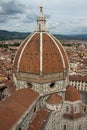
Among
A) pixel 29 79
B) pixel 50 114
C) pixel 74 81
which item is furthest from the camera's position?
pixel 74 81

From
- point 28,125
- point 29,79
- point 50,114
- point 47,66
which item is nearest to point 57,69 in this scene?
point 47,66

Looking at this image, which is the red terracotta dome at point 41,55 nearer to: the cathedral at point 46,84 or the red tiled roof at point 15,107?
the cathedral at point 46,84

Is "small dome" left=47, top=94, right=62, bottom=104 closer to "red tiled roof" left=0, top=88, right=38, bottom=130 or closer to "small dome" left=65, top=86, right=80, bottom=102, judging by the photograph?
"red tiled roof" left=0, top=88, right=38, bottom=130

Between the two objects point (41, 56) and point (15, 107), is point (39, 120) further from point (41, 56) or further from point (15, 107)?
point (41, 56)

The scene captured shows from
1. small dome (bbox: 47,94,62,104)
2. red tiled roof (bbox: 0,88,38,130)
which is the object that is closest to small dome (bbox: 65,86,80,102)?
small dome (bbox: 47,94,62,104)

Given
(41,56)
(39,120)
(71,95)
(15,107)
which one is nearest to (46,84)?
(41,56)

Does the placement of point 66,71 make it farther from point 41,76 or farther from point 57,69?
point 41,76

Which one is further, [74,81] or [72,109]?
[74,81]
